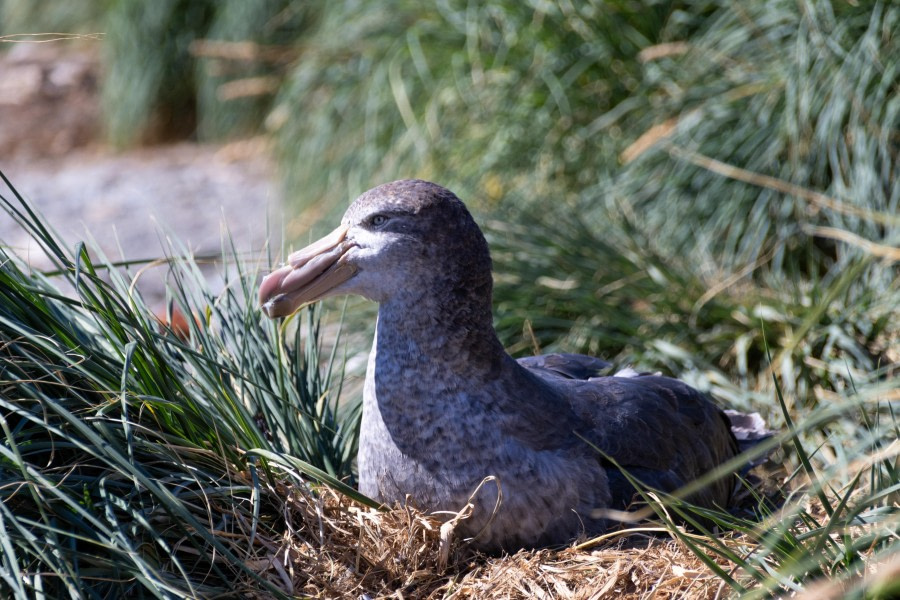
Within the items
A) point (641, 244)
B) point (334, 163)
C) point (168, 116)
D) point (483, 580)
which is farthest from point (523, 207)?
point (168, 116)

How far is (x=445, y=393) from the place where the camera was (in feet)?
7.91

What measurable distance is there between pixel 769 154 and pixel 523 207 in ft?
3.81

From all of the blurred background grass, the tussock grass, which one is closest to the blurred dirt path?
the blurred background grass

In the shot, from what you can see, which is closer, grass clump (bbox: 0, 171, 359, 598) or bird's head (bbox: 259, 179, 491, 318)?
grass clump (bbox: 0, 171, 359, 598)

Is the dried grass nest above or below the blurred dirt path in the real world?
below

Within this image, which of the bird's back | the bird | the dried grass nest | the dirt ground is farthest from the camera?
the dirt ground

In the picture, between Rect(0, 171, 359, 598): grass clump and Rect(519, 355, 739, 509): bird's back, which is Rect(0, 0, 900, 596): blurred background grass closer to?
Rect(519, 355, 739, 509): bird's back

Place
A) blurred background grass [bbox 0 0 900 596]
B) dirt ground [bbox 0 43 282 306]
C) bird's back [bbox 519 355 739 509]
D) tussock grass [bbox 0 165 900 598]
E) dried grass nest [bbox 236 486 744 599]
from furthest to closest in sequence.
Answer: dirt ground [bbox 0 43 282 306], blurred background grass [bbox 0 0 900 596], bird's back [bbox 519 355 739 509], dried grass nest [bbox 236 486 744 599], tussock grass [bbox 0 165 900 598]

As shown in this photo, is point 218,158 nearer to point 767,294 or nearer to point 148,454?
point 767,294

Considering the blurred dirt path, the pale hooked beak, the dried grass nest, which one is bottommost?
the dried grass nest

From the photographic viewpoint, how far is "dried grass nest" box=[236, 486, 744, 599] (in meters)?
2.14

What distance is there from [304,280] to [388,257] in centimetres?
21

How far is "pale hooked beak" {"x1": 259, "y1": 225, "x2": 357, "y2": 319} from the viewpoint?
2.39m

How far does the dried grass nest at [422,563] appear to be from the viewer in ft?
7.02
